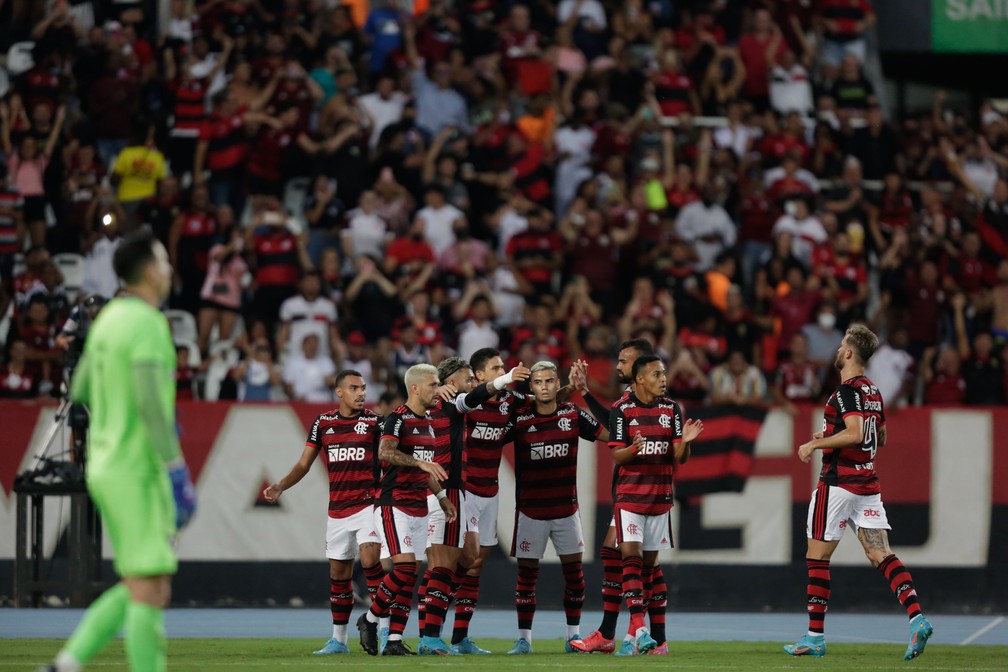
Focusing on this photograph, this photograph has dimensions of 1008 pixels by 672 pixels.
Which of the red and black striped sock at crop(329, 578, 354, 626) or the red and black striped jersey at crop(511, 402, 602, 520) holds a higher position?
the red and black striped jersey at crop(511, 402, 602, 520)

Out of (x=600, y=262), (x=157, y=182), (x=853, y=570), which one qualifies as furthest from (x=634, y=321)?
(x=157, y=182)

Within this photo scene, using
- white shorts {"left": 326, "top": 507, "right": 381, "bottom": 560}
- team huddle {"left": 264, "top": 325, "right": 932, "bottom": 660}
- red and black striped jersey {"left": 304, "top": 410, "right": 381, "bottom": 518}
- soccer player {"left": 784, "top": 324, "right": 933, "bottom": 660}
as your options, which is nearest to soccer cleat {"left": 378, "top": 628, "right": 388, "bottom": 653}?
team huddle {"left": 264, "top": 325, "right": 932, "bottom": 660}

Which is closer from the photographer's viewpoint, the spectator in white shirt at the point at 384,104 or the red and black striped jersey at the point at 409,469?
the red and black striped jersey at the point at 409,469

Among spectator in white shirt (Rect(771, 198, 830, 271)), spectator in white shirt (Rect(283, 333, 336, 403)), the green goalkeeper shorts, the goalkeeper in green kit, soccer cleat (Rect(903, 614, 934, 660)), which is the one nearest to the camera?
the goalkeeper in green kit

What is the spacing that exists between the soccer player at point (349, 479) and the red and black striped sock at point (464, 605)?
0.69 metres

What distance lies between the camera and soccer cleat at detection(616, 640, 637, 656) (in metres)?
12.7

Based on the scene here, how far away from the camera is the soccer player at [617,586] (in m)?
12.7

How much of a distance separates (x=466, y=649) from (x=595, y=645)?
106 cm

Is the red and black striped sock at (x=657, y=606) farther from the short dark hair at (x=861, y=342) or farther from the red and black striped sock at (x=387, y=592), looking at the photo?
the short dark hair at (x=861, y=342)

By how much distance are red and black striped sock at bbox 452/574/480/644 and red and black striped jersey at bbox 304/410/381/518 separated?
3.47ft

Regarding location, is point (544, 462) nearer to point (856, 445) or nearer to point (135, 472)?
point (856, 445)

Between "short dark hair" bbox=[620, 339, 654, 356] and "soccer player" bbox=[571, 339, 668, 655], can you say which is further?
"short dark hair" bbox=[620, 339, 654, 356]

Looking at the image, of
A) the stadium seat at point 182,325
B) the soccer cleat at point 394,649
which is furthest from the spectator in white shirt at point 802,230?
the soccer cleat at point 394,649

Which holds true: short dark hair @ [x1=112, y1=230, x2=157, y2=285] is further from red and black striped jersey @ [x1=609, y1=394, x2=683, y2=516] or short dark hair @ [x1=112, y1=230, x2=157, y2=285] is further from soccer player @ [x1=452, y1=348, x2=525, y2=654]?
red and black striped jersey @ [x1=609, y1=394, x2=683, y2=516]
